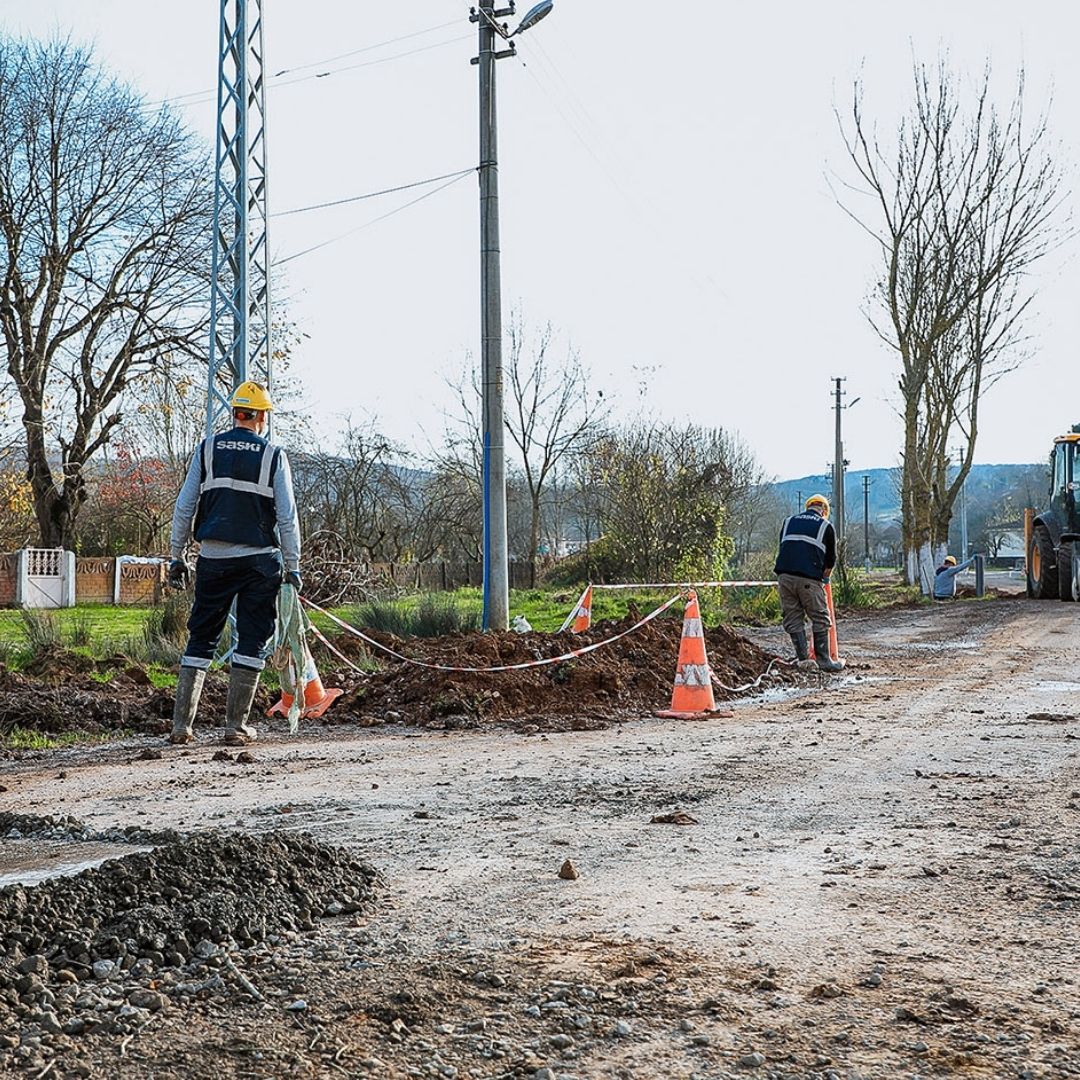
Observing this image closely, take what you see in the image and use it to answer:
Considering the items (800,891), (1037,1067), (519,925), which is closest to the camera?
(1037,1067)

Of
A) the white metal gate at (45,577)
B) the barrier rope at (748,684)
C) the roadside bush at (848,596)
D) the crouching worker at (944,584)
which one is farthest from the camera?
the white metal gate at (45,577)

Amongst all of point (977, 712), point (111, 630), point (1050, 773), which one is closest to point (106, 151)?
point (111, 630)

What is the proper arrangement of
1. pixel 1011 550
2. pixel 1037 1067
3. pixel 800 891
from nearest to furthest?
pixel 1037 1067, pixel 800 891, pixel 1011 550

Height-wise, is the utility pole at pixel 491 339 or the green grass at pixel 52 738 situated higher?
the utility pole at pixel 491 339

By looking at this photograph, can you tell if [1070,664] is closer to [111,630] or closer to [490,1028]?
[490,1028]

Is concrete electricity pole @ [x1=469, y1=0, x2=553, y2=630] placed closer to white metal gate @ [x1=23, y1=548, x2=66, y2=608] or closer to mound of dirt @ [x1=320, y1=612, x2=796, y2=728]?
mound of dirt @ [x1=320, y1=612, x2=796, y2=728]

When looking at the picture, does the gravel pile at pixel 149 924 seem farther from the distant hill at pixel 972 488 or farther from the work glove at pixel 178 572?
the distant hill at pixel 972 488

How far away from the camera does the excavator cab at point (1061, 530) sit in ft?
80.0

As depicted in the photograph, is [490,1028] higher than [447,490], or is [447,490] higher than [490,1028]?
[447,490]

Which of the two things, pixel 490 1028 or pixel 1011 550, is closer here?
pixel 490 1028

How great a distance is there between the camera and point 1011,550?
110 m

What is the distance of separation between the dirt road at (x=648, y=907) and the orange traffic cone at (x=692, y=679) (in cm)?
160

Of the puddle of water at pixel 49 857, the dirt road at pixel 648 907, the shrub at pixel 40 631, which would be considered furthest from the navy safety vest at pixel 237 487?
the shrub at pixel 40 631

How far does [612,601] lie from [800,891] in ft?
63.4
